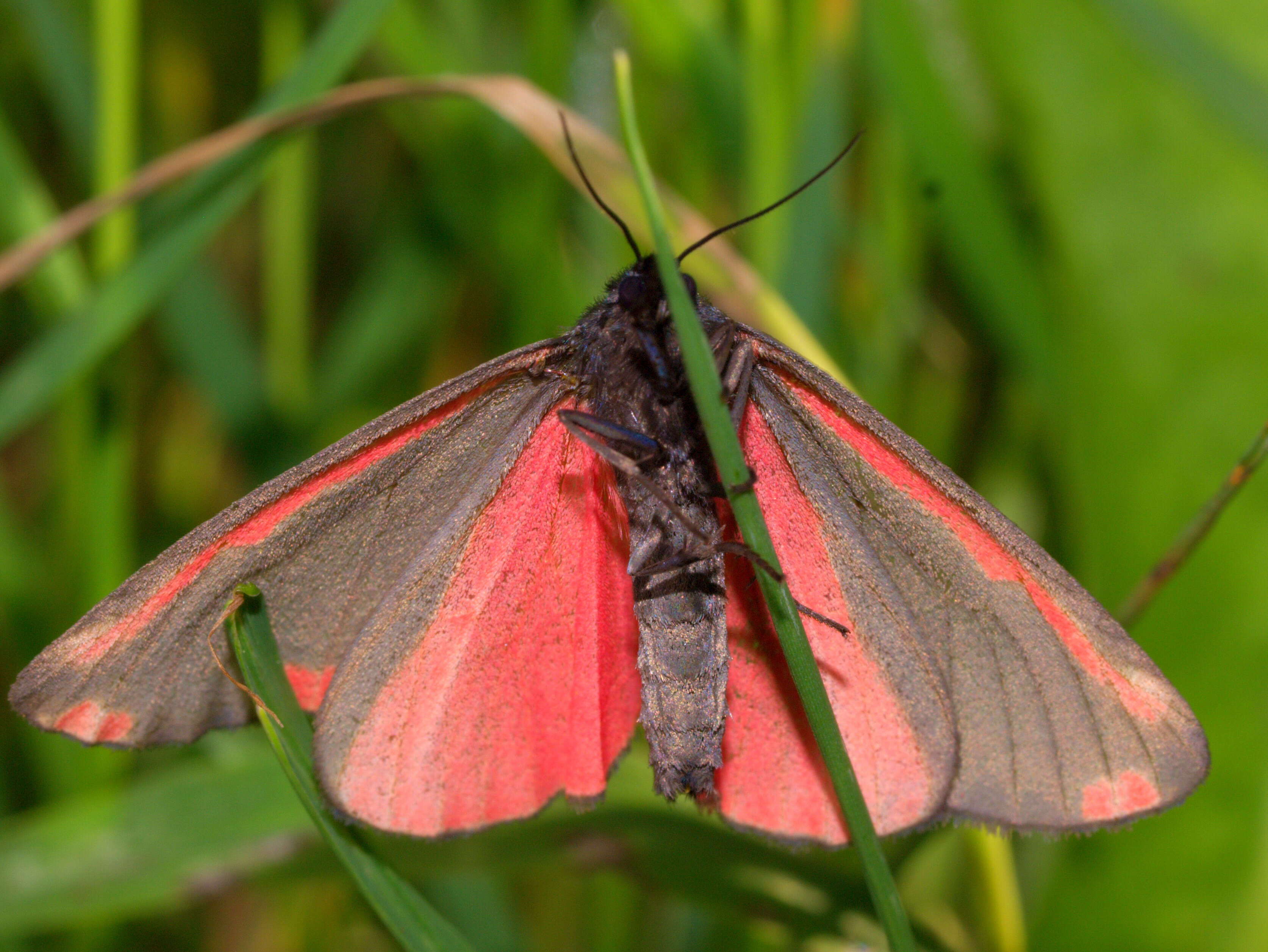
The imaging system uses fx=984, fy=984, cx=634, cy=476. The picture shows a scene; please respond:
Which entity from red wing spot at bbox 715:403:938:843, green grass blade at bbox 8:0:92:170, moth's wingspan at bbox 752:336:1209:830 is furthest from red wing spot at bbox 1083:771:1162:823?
green grass blade at bbox 8:0:92:170

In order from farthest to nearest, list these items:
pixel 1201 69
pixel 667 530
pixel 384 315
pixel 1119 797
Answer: pixel 384 315, pixel 1201 69, pixel 667 530, pixel 1119 797

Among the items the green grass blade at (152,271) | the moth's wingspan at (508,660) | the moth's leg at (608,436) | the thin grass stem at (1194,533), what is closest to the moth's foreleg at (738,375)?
the moth's leg at (608,436)

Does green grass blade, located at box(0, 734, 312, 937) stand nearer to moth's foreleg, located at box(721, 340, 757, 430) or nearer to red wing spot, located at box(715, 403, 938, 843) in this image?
red wing spot, located at box(715, 403, 938, 843)

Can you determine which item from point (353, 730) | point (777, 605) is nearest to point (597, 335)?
point (777, 605)

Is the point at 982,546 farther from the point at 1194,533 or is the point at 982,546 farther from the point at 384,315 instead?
the point at 384,315

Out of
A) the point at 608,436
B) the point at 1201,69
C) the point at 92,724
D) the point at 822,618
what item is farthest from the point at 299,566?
the point at 1201,69
